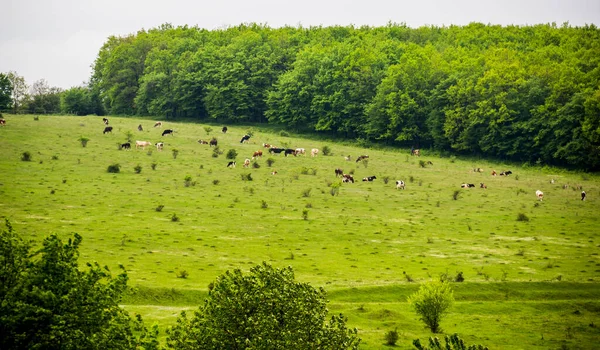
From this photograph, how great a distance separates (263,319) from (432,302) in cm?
1629

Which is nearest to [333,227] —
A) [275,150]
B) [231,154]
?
[231,154]

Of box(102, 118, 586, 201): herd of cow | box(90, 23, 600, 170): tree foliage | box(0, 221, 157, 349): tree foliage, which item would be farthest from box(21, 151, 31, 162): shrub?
box(90, 23, 600, 170): tree foliage

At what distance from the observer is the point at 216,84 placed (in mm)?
139000

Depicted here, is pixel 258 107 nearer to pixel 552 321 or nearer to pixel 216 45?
pixel 216 45

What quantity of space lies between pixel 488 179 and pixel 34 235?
5761 centimetres

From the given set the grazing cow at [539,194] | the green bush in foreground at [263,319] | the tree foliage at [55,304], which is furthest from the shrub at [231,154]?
the green bush in foreground at [263,319]

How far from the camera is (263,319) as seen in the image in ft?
66.4

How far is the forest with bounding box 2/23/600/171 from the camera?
110 meters

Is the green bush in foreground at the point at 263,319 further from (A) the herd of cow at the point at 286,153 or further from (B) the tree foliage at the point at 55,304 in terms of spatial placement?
(A) the herd of cow at the point at 286,153

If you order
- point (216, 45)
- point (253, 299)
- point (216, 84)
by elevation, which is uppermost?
point (216, 45)

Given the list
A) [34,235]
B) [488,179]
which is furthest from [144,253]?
[488,179]

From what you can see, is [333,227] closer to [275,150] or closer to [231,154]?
[231,154]

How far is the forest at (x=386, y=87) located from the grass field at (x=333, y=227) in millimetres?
15269

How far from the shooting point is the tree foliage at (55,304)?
19.9 meters
